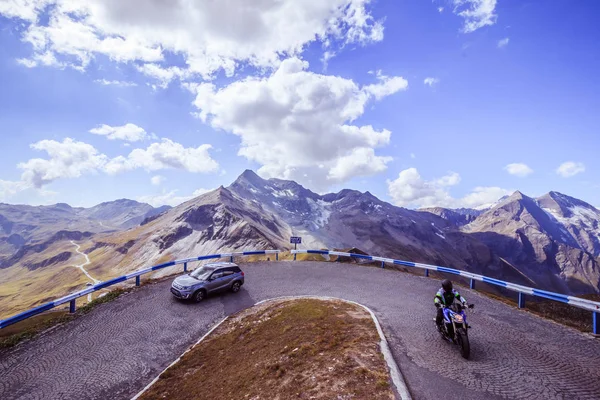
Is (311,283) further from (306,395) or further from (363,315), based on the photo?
(306,395)

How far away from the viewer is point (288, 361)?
9656 mm

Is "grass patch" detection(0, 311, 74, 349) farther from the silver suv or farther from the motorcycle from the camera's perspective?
the motorcycle

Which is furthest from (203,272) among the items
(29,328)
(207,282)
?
(29,328)

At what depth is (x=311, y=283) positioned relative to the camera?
22.7 metres

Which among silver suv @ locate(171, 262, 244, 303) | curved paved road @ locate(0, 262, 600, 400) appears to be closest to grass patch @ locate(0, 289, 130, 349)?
curved paved road @ locate(0, 262, 600, 400)

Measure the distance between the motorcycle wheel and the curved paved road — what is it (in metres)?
0.24

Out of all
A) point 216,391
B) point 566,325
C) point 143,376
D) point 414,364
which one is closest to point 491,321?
point 566,325

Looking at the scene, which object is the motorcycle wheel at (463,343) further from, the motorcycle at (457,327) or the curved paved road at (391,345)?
the curved paved road at (391,345)

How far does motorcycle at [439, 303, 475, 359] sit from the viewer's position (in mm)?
9539

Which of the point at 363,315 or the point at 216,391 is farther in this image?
the point at 363,315

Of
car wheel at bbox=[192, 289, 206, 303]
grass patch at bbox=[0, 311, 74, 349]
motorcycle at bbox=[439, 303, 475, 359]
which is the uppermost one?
motorcycle at bbox=[439, 303, 475, 359]

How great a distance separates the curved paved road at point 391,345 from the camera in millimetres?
8281

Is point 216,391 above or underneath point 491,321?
underneath

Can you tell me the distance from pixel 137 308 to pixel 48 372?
6.48 meters
